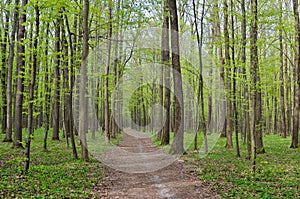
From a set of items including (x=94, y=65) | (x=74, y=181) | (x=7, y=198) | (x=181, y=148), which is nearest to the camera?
(x=7, y=198)

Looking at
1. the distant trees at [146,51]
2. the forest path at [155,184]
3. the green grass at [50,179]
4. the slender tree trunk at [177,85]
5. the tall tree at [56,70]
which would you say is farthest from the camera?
the slender tree trunk at [177,85]

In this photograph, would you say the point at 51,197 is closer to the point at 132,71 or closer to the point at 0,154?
the point at 0,154

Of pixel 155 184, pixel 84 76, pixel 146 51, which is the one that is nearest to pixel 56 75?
pixel 84 76

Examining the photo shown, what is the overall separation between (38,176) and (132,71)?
2498 cm

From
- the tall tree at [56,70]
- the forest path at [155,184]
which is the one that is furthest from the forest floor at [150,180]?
the tall tree at [56,70]

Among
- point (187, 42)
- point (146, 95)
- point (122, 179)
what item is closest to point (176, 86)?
point (122, 179)

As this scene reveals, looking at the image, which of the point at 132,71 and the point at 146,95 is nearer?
the point at 132,71

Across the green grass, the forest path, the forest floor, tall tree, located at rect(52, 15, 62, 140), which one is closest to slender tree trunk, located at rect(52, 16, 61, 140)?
tall tree, located at rect(52, 15, 62, 140)

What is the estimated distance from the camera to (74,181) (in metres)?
8.60

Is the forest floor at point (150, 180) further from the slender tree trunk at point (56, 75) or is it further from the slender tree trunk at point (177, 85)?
the slender tree trunk at point (56, 75)

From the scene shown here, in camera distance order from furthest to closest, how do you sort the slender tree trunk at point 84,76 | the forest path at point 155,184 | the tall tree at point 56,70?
the tall tree at point 56,70, the slender tree trunk at point 84,76, the forest path at point 155,184

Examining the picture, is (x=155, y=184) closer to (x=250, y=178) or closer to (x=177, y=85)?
(x=250, y=178)

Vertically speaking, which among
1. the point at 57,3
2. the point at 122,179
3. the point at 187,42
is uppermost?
the point at 187,42

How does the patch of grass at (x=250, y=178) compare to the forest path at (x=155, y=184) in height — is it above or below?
above
